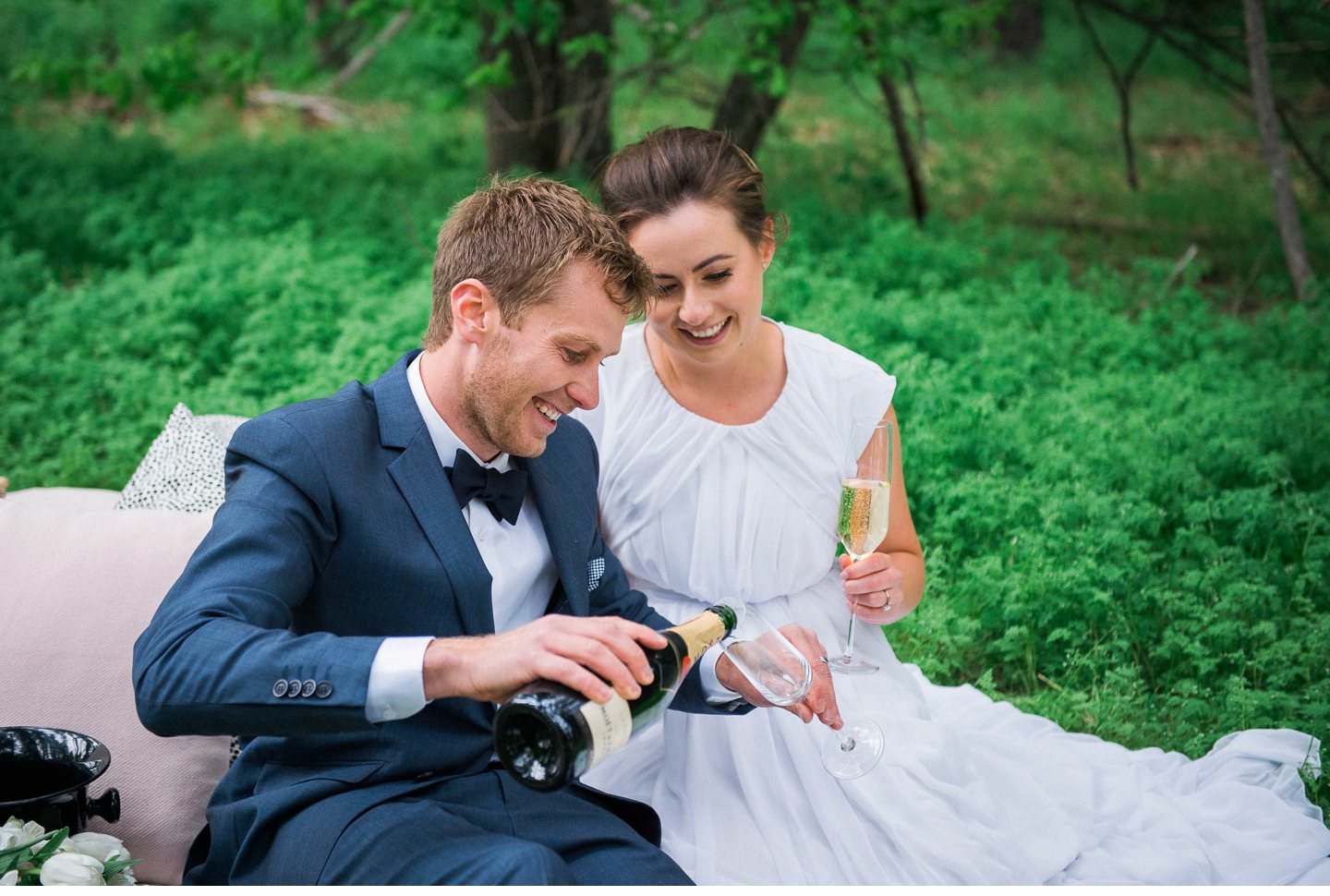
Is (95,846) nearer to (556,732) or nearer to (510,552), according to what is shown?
(510,552)

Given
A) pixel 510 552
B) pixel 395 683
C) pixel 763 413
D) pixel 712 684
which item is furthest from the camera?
pixel 763 413

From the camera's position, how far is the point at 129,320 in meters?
7.47

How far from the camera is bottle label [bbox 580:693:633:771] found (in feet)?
6.70

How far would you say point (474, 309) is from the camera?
2641mm

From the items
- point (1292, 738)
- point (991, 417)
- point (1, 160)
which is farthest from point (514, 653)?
point (1, 160)

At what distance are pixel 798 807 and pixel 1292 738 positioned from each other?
177 cm

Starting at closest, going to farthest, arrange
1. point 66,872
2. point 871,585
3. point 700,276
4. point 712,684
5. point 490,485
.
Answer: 1. point 66,872
2. point 490,485
3. point 712,684
4. point 871,585
5. point 700,276

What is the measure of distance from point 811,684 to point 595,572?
23.8 inches

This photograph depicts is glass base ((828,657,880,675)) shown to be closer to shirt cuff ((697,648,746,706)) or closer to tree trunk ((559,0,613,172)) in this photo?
shirt cuff ((697,648,746,706))

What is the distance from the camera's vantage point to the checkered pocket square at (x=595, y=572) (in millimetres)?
3076

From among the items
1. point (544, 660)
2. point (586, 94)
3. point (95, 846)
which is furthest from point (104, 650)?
point (586, 94)

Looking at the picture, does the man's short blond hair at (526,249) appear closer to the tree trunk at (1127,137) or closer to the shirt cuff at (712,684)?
the shirt cuff at (712,684)

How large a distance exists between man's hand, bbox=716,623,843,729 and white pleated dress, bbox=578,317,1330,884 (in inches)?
18.0

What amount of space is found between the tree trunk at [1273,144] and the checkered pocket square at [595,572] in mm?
6143
